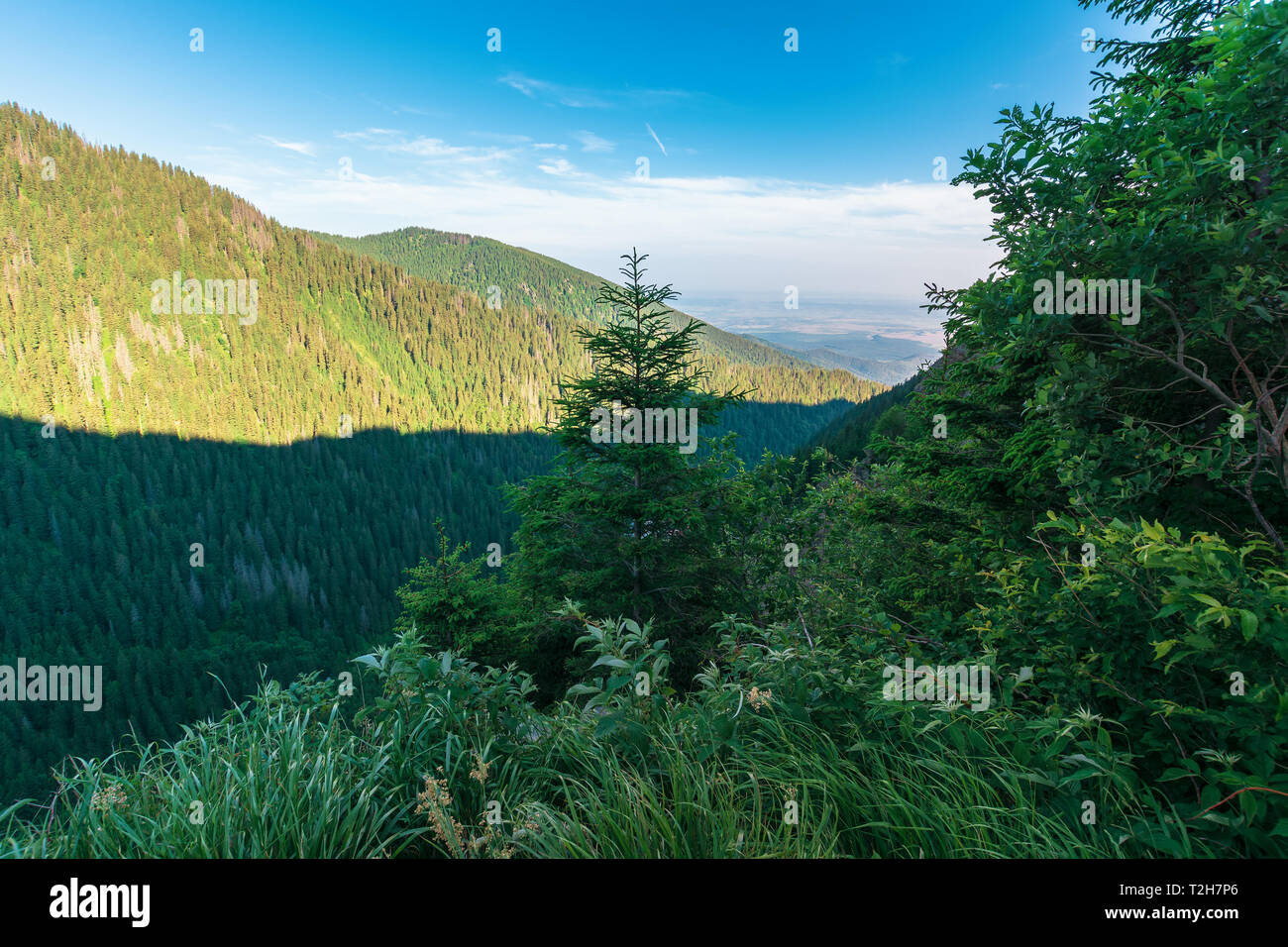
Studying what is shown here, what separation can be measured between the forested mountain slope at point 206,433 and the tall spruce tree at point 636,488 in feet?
283

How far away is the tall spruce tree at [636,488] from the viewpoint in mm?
11281

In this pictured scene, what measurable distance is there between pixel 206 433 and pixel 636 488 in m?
159

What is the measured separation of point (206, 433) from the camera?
131125 millimetres

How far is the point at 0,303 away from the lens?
141375 mm

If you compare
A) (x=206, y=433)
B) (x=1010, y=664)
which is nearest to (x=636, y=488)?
(x=1010, y=664)

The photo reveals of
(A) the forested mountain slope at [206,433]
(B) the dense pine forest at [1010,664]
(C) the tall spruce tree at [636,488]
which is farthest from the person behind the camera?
(A) the forested mountain slope at [206,433]

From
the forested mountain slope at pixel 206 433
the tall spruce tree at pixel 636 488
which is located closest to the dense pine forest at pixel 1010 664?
the tall spruce tree at pixel 636 488

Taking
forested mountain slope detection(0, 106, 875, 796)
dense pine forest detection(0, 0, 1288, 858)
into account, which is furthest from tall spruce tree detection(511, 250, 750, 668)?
forested mountain slope detection(0, 106, 875, 796)

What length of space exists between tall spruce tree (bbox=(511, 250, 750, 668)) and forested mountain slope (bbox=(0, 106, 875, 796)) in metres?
86.3

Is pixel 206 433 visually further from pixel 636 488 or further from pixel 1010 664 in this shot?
pixel 1010 664

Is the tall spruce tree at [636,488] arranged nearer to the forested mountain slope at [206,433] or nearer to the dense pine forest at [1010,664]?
the dense pine forest at [1010,664]

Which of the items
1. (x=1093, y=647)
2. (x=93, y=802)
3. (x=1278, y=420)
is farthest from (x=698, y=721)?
(x=1278, y=420)

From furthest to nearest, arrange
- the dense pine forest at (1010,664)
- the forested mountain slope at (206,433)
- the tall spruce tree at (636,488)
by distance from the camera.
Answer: the forested mountain slope at (206,433) → the tall spruce tree at (636,488) → the dense pine forest at (1010,664)

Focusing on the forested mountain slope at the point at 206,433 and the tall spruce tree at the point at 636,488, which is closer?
the tall spruce tree at the point at 636,488
